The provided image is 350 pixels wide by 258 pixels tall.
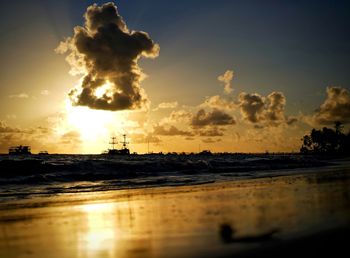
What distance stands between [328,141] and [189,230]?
626 feet

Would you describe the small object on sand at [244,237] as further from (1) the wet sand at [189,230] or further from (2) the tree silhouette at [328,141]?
(2) the tree silhouette at [328,141]

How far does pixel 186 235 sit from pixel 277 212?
12.2 feet

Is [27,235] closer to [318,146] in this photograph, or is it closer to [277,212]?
[277,212]

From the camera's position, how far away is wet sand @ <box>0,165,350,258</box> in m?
7.64

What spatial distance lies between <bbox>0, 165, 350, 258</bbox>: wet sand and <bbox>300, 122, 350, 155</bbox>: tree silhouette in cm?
16496

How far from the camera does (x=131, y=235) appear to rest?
9594 millimetres

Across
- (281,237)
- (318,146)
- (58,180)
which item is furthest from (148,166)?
(318,146)

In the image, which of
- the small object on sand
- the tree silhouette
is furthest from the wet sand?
the tree silhouette

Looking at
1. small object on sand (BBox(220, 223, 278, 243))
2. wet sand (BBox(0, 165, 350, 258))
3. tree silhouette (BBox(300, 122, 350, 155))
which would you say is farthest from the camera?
tree silhouette (BBox(300, 122, 350, 155))

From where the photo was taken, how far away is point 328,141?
7323 inches

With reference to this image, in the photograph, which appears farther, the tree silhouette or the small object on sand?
the tree silhouette

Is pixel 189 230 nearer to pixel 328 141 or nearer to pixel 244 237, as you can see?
pixel 244 237

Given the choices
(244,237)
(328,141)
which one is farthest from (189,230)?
(328,141)

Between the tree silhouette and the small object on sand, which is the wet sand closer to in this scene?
the small object on sand
